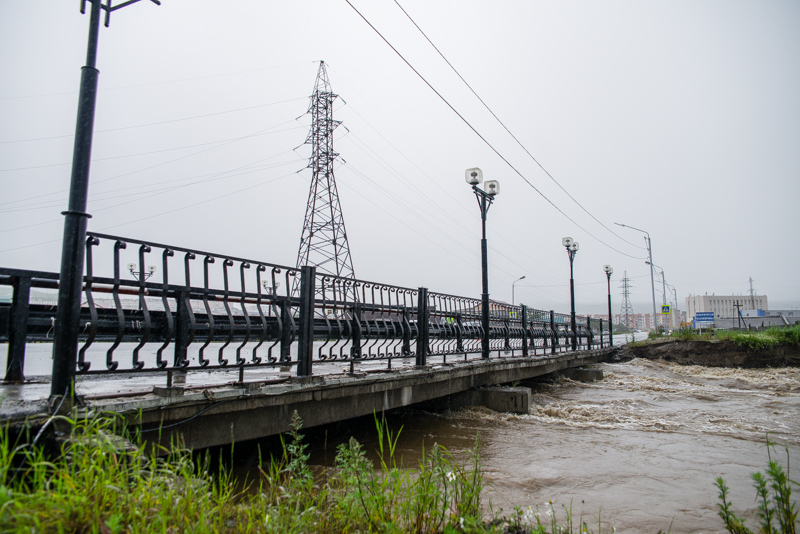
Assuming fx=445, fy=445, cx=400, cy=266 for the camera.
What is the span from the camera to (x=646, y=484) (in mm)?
5039

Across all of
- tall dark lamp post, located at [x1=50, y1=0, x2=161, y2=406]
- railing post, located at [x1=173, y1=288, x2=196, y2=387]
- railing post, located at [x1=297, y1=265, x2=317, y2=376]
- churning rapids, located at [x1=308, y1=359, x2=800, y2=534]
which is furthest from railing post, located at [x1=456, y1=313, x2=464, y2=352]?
tall dark lamp post, located at [x1=50, y1=0, x2=161, y2=406]

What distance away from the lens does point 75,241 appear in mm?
3348

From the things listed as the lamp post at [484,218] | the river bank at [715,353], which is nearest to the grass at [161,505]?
the lamp post at [484,218]

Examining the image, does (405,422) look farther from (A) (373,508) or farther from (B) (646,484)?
(A) (373,508)

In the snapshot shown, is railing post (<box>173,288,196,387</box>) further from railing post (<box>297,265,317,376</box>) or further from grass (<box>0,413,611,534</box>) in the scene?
grass (<box>0,413,611,534</box>)

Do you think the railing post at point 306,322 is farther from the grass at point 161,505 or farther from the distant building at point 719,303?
the distant building at point 719,303

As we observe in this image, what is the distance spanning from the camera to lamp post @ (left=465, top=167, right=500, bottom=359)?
1070 centimetres

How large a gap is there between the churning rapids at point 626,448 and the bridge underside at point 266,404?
0.89 meters

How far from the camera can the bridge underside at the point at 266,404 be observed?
12.0 ft

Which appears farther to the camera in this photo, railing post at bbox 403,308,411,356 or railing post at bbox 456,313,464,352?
railing post at bbox 456,313,464,352

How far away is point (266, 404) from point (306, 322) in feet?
3.96

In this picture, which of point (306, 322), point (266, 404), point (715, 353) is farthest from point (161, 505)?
point (715, 353)

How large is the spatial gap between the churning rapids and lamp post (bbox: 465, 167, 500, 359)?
2.03m

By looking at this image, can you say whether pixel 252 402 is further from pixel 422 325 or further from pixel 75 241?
pixel 422 325
